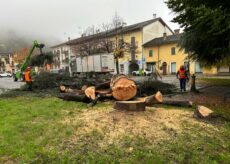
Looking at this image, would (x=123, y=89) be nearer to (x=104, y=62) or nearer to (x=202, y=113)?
(x=202, y=113)

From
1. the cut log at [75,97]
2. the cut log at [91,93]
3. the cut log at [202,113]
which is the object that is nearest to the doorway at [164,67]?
the cut log at [75,97]

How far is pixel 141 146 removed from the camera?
536 centimetres

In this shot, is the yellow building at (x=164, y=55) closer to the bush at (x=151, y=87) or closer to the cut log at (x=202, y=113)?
the bush at (x=151, y=87)

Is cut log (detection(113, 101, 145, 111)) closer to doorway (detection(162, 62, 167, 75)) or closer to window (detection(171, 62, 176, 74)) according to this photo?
window (detection(171, 62, 176, 74))

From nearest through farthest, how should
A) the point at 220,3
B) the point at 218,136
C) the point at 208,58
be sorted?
the point at 218,136
the point at 220,3
the point at 208,58

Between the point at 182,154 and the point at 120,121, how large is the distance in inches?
83.9

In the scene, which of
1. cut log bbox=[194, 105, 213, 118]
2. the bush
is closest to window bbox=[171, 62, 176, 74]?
the bush

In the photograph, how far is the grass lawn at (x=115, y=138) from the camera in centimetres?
491

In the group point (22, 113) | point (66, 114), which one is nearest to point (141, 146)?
point (66, 114)

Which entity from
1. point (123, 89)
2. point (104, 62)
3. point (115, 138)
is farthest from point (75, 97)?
point (104, 62)

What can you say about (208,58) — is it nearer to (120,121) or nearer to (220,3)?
(220,3)

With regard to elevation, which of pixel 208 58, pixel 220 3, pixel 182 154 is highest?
pixel 220 3

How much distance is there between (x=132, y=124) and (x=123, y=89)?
3.07 m

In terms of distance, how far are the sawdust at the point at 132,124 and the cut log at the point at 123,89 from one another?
1785 mm
